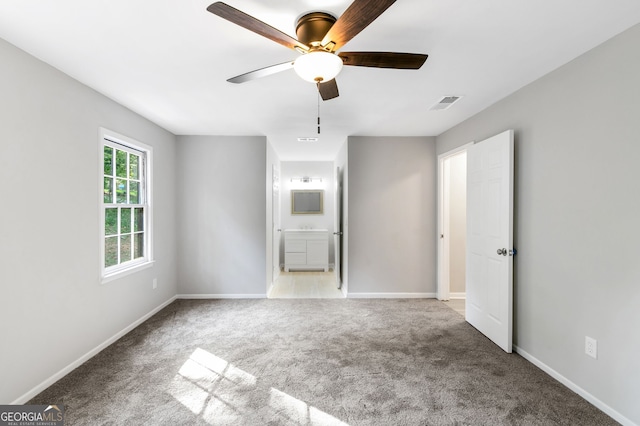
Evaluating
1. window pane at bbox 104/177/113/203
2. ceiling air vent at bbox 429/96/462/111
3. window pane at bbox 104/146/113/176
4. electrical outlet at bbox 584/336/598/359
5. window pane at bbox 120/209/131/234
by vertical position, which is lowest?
electrical outlet at bbox 584/336/598/359

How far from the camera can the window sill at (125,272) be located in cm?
280

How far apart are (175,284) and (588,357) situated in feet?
14.9

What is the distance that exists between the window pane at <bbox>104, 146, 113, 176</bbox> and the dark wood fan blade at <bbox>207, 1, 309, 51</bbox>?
2.36 metres

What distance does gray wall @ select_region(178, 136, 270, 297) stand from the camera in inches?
169

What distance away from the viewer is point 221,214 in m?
4.32

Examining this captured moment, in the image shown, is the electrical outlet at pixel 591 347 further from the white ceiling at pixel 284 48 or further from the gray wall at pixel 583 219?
the white ceiling at pixel 284 48

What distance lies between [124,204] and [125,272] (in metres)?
0.72

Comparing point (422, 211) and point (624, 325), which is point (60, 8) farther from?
point (422, 211)

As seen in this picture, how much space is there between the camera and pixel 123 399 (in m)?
2.01

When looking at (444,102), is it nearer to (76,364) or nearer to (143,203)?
(143,203)

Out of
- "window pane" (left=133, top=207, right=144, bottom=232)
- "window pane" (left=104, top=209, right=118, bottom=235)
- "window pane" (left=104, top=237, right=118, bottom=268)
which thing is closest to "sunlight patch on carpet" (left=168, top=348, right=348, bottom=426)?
"window pane" (left=104, top=237, right=118, bottom=268)

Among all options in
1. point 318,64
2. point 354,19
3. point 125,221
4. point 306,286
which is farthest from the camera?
point 306,286

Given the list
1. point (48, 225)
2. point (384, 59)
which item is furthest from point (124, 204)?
point (384, 59)

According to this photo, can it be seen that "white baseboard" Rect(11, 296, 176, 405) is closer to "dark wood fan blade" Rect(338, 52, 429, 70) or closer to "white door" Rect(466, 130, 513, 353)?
"dark wood fan blade" Rect(338, 52, 429, 70)
